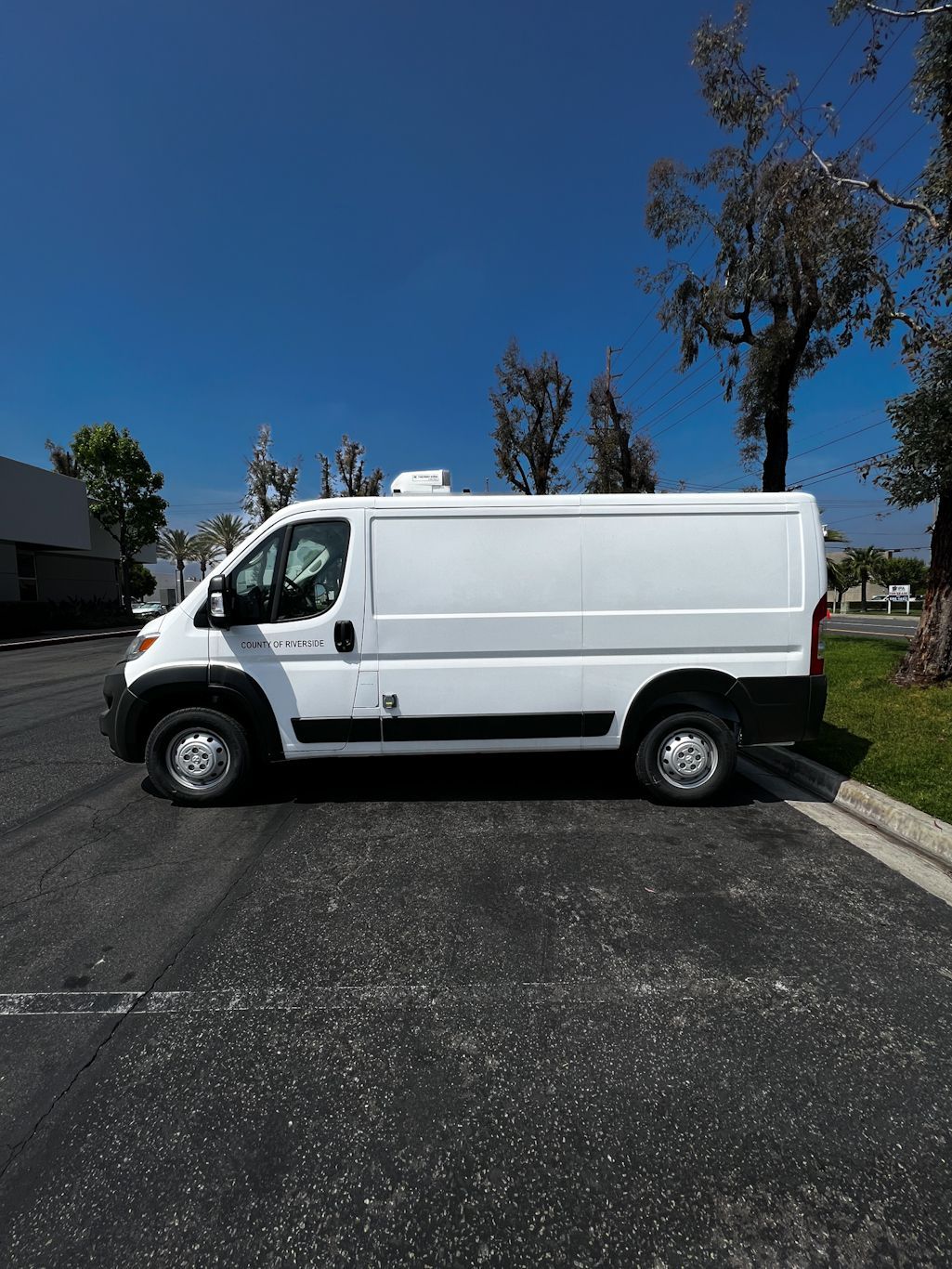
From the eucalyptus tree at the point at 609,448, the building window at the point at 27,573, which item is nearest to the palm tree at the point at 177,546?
the building window at the point at 27,573

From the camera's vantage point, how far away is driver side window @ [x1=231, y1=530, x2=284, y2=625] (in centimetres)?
465

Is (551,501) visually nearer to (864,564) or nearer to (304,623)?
(304,623)

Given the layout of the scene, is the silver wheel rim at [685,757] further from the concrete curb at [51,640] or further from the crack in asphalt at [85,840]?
the concrete curb at [51,640]

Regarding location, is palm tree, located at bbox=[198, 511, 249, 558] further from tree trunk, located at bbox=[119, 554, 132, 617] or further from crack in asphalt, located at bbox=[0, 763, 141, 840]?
crack in asphalt, located at bbox=[0, 763, 141, 840]

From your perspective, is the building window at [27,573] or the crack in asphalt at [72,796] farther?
the building window at [27,573]

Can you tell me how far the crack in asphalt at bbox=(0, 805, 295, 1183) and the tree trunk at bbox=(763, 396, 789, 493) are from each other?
12823 millimetres

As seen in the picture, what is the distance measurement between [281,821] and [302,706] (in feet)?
2.77

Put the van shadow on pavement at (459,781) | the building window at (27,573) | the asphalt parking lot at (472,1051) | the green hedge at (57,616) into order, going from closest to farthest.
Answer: the asphalt parking lot at (472,1051), the van shadow on pavement at (459,781), the green hedge at (57,616), the building window at (27,573)

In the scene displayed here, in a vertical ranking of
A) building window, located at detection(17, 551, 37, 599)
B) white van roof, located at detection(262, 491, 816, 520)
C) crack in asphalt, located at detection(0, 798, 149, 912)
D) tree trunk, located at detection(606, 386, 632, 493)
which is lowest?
crack in asphalt, located at detection(0, 798, 149, 912)

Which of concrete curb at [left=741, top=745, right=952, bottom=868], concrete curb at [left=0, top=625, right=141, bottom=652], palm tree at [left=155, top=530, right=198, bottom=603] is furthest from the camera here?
palm tree at [left=155, top=530, right=198, bottom=603]

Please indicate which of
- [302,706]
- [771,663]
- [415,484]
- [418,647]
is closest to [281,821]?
[302,706]

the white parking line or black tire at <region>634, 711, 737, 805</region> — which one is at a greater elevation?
black tire at <region>634, 711, 737, 805</region>

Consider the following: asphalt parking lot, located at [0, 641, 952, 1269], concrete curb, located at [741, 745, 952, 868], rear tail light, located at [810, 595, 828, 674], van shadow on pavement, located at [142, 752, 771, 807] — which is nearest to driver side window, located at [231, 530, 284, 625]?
van shadow on pavement, located at [142, 752, 771, 807]

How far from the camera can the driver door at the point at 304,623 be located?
15.2 feet
